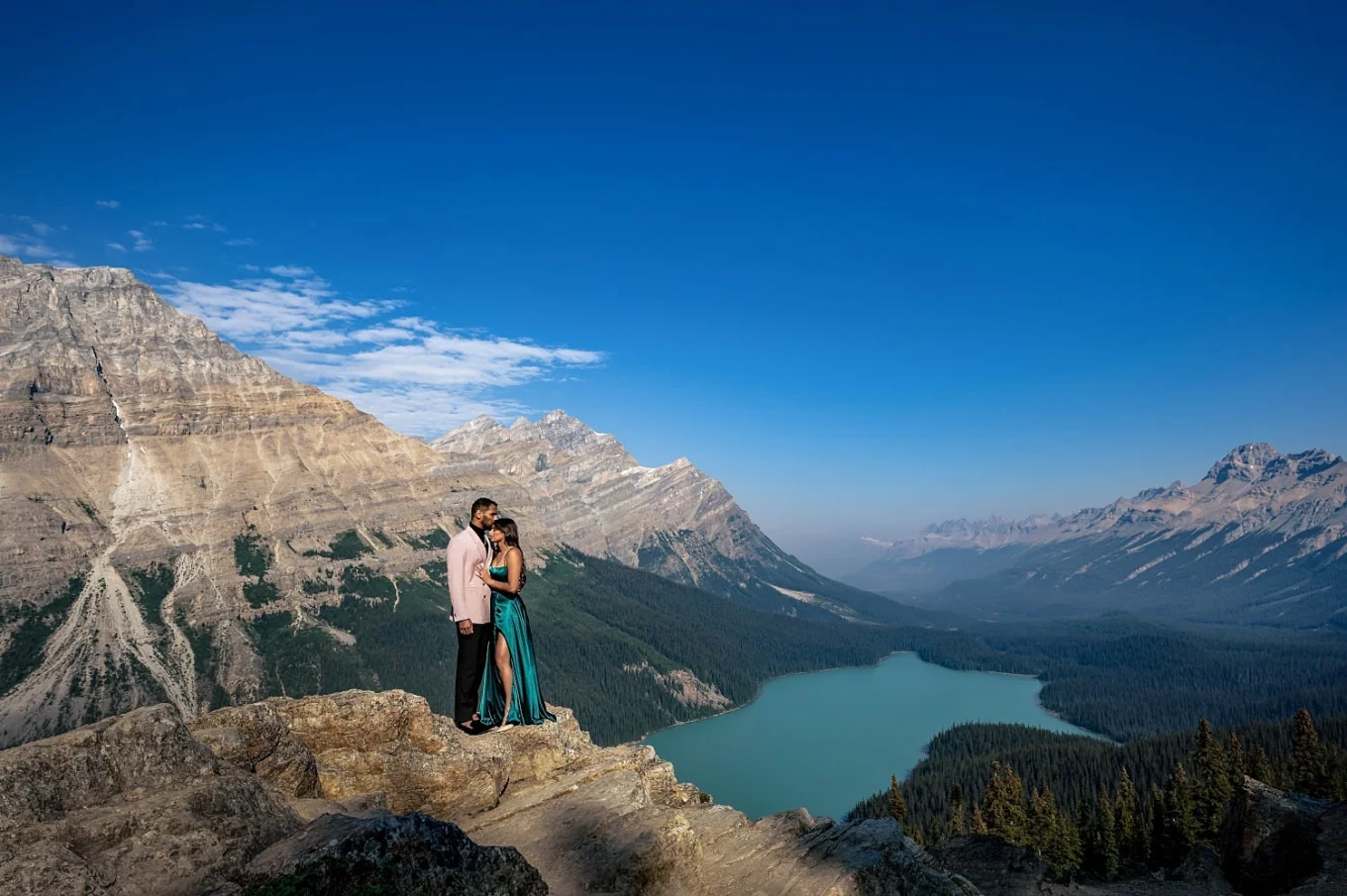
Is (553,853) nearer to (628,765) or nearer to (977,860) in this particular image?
(628,765)

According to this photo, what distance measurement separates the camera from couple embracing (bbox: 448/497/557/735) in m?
12.1

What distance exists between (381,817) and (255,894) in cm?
152

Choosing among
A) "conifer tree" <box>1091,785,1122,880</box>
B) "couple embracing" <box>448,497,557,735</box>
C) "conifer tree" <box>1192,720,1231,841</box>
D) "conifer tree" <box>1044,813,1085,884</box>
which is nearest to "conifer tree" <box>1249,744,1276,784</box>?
"conifer tree" <box>1192,720,1231,841</box>

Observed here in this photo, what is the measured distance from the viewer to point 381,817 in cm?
952

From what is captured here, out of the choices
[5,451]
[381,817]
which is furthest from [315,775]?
[5,451]

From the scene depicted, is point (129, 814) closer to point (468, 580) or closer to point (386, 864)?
point (386, 864)

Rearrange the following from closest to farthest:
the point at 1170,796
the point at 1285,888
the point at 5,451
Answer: the point at 1285,888 < the point at 1170,796 < the point at 5,451

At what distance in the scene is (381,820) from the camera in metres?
9.45

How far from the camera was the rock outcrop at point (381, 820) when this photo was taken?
9.36 meters

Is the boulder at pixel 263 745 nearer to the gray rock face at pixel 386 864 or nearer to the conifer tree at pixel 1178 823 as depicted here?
the gray rock face at pixel 386 864

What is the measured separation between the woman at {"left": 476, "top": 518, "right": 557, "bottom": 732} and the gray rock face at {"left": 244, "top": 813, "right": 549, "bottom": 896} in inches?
106

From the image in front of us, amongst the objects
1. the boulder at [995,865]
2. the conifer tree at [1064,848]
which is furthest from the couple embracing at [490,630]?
the conifer tree at [1064,848]

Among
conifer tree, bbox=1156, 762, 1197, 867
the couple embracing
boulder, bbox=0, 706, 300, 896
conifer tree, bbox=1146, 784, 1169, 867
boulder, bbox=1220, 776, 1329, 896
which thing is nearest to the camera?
boulder, bbox=0, 706, 300, 896

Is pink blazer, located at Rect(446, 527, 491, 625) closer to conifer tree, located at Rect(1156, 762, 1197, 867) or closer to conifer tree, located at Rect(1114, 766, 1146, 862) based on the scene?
conifer tree, located at Rect(1156, 762, 1197, 867)
